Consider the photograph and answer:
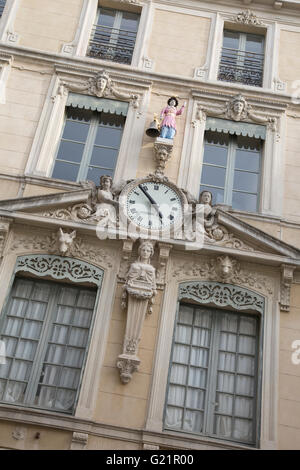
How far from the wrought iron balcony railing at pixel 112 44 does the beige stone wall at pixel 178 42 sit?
0.52 m

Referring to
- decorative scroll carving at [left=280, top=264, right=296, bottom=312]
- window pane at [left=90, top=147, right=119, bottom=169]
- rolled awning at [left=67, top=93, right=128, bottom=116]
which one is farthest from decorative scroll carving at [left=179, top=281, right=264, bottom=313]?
rolled awning at [left=67, top=93, right=128, bottom=116]

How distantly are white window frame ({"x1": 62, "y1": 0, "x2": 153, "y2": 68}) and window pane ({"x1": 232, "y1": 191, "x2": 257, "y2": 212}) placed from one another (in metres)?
3.69

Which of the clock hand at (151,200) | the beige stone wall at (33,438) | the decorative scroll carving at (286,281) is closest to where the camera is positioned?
the beige stone wall at (33,438)

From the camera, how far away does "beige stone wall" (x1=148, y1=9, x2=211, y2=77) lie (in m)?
13.3

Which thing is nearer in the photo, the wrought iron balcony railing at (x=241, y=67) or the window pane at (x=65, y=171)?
the window pane at (x=65, y=171)

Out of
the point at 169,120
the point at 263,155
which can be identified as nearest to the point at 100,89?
the point at 169,120

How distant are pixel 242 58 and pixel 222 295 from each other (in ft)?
20.0

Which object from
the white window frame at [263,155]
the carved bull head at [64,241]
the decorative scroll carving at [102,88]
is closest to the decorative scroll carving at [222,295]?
the white window frame at [263,155]

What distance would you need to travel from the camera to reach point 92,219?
35.4 feet

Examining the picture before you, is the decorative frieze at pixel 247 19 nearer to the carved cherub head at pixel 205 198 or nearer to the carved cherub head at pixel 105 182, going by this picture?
the carved cherub head at pixel 205 198

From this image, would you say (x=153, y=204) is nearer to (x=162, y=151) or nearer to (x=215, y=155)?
(x=162, y=151)

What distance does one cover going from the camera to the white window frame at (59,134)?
1165cm
